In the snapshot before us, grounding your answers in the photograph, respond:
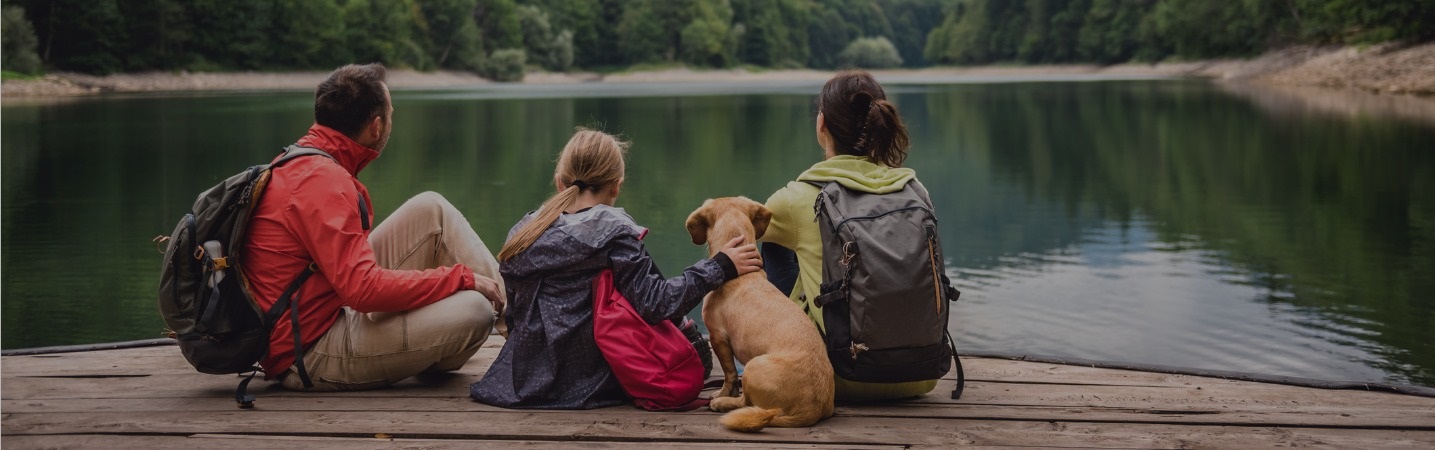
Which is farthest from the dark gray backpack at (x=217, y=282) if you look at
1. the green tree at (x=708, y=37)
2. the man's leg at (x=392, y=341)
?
the green tree at (x=708, y=37)

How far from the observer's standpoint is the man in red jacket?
11.7ft

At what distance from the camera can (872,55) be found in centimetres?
14550

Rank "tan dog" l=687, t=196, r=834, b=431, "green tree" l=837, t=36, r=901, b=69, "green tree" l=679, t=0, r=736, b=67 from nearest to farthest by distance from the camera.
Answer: "tan dog" l=687, t=196, r=834, b=431 → "green tree" l=679, t=0, r=736, b=67 → "green tree" l=837, t=36, r=901, b=69

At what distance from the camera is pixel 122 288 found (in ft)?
34.4

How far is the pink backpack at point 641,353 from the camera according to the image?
3.73 metres

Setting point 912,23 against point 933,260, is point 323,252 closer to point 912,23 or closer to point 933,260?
point 933,260

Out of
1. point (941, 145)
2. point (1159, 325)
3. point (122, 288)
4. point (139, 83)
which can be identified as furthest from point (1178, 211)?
point (139, 83)

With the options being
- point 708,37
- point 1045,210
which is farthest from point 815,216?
point 708,37

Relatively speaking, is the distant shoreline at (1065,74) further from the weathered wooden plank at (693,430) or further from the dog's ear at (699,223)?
the dog's ear at (699,223)

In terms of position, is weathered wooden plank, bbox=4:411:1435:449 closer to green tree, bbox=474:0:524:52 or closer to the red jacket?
the red jacket

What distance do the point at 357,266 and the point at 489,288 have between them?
1.72ft

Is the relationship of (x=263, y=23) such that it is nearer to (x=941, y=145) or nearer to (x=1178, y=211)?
(x=941, y=145)

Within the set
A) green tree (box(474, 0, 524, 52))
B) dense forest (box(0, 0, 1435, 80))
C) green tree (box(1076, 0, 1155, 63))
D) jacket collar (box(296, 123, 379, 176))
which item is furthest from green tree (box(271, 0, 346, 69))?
jacket collar (box(296, 123, 379, 176))

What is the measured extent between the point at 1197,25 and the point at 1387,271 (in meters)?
71.5
